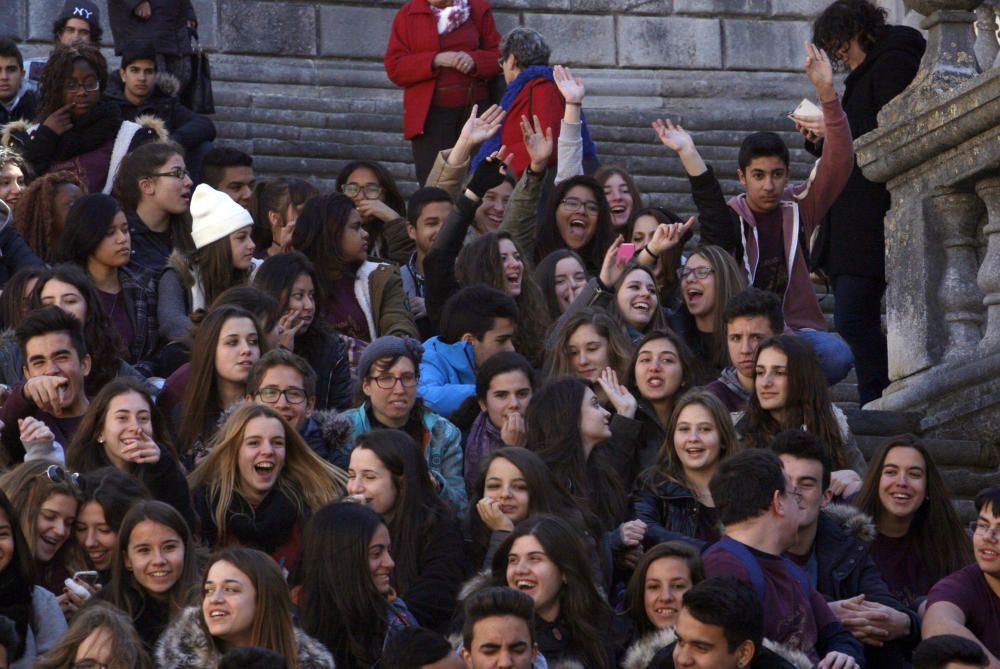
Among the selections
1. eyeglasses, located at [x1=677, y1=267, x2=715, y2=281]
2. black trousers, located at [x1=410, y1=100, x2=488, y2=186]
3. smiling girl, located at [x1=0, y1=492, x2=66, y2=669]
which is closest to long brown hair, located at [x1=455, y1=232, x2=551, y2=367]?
eyeglasses, located at [x1=677, y1=267, x2=715, y2=281]

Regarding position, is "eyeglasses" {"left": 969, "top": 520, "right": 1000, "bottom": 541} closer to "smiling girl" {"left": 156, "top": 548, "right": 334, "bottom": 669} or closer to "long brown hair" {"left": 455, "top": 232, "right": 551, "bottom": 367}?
"smiling girl" {"left": 156, "top": 548, "right": 334, "bottom": 669}

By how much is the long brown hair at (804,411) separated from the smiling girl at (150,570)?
103 inches

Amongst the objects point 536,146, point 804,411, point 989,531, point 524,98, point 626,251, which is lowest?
point 989,531

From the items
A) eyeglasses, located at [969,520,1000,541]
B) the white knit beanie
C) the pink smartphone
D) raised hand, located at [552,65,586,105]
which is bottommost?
eyeglasses, located at [969,520,1000,541]

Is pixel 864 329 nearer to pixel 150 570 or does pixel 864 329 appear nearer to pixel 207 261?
pixel 207 261

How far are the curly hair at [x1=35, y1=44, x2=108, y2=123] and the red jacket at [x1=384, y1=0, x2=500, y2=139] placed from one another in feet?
7.70

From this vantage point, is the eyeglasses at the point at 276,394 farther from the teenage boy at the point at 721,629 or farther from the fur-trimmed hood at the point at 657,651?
the teenage boy at the point at 721,629

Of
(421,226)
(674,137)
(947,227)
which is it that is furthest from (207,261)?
(947,227)

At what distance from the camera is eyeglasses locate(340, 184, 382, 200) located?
42.7ft

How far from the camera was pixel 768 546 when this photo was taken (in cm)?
819

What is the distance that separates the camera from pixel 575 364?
35.0ft

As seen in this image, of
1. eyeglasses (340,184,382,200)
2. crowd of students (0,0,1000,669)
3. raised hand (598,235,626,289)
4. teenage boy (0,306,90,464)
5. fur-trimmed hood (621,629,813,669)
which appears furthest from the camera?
eyeglasses (340,184,382,200)

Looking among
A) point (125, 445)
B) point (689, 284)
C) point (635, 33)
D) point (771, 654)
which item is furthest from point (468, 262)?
point (635, 33)

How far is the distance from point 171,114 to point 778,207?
3771 mm
